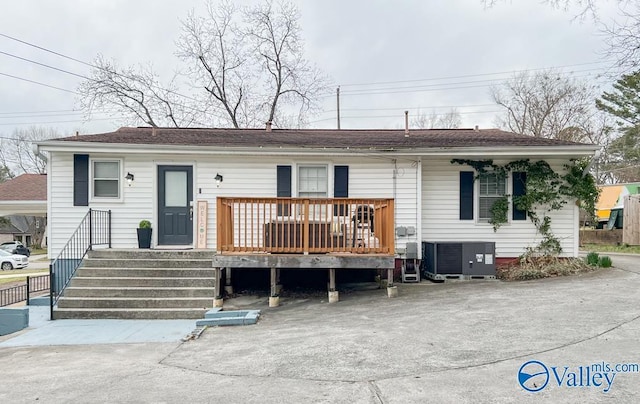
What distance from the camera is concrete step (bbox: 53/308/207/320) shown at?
6.92 m

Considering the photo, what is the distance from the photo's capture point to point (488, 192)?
9617 mm

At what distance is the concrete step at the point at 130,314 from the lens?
22.7 feet

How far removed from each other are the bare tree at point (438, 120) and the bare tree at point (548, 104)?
419 centimetres

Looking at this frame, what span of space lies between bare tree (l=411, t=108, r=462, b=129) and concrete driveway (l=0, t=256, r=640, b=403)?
26446 millimetres

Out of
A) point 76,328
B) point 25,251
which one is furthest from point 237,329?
point 25,251

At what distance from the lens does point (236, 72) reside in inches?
945

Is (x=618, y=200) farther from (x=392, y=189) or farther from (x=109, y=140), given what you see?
(x=109, y=140)

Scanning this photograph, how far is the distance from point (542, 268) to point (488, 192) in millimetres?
2020

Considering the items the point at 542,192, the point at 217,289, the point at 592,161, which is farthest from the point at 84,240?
Answer: the point at 592,161

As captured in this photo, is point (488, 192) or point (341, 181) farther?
point (488, 192)

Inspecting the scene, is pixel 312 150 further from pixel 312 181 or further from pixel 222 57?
pixel 222 57

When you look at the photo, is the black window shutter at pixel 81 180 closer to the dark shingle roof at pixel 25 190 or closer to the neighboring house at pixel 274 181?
the neighboring house at pixel 274 181

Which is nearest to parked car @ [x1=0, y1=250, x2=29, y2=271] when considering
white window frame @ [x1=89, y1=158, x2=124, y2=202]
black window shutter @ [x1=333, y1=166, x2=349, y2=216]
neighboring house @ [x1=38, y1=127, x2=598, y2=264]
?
neighboring house @ [x1=38, y1=127, x2=598, y2=264]

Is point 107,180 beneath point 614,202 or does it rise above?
above
